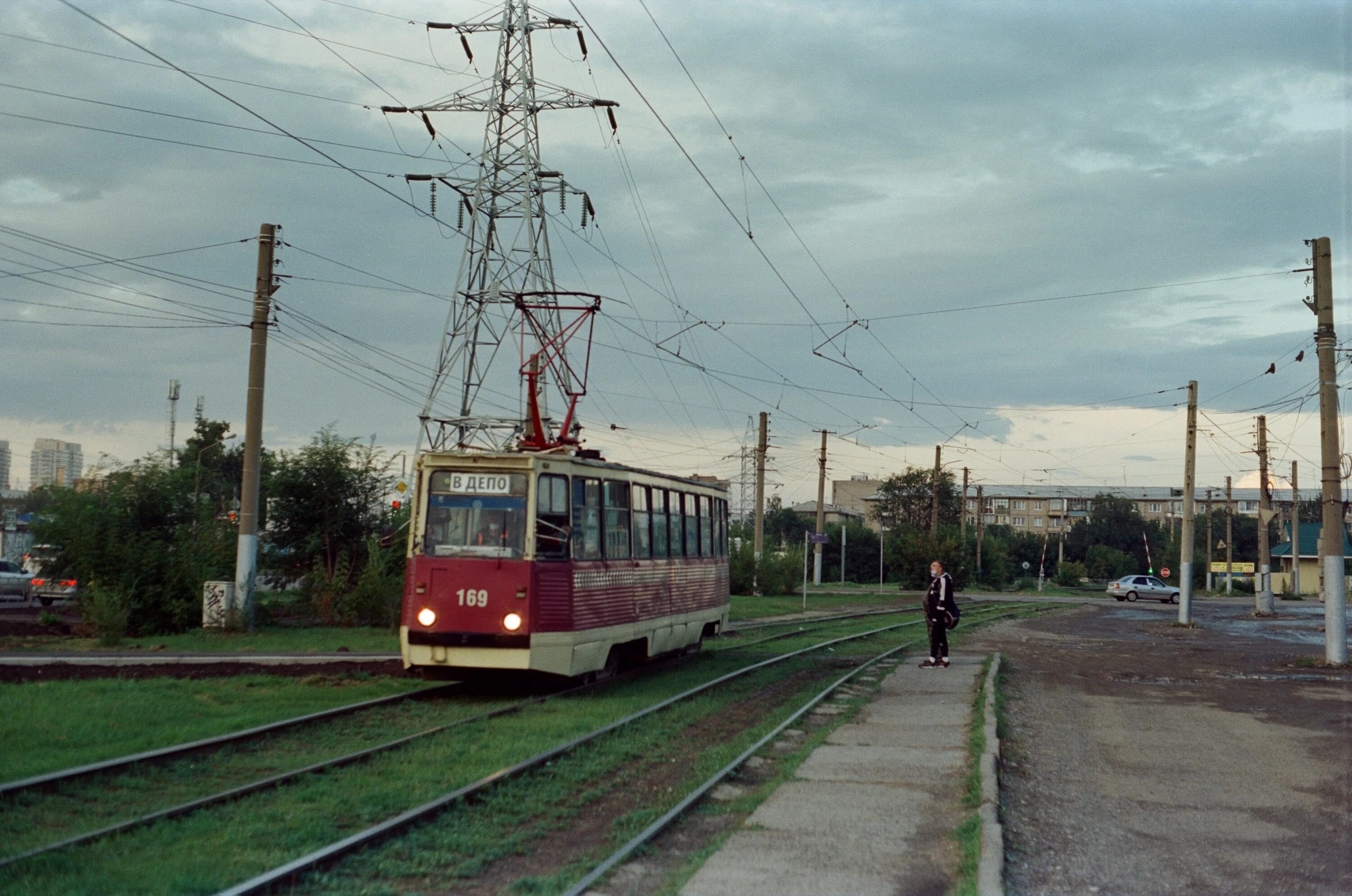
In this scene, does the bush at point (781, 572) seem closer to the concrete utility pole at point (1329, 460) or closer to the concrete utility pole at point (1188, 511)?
the concrete utility pole at point (1188, 511)

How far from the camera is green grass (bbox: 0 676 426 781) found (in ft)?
32.6

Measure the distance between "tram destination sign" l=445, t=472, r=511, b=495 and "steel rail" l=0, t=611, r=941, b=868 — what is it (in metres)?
2.45

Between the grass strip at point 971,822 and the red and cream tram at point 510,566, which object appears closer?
the grass strip at point 971,822

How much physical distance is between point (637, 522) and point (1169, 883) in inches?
406

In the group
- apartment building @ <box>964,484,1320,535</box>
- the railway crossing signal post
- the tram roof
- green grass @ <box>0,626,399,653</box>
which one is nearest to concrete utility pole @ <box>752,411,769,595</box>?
the railway crossing signal post

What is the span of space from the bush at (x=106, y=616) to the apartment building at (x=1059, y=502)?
132 metres

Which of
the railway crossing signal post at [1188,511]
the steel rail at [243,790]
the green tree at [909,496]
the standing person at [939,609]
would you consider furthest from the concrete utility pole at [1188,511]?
the green tree at [909,496]

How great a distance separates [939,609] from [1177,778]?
331 inches

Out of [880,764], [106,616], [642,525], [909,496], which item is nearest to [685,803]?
[880,764]

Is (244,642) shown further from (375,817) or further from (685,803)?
(685,803)

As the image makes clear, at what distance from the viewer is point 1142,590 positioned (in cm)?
6219

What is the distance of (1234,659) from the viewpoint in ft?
76.9

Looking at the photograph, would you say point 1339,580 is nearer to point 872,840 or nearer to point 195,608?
point 872,840

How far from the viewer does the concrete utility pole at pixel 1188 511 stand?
35.8m
